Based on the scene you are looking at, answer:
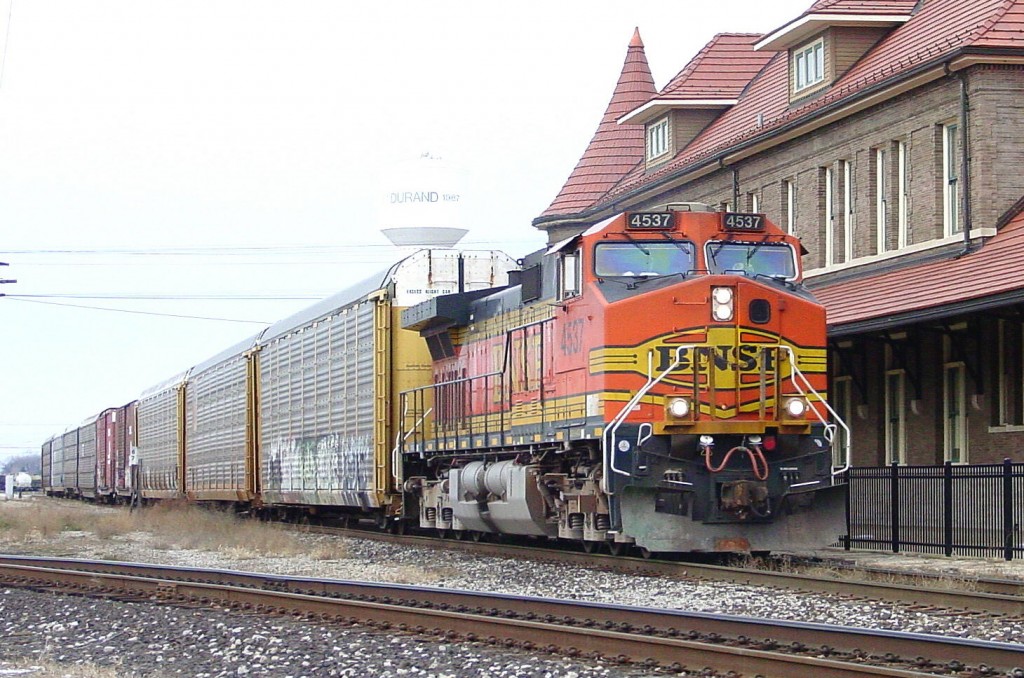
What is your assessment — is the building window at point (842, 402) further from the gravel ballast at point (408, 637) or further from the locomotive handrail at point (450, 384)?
the gravel ballast at point (408, 637)

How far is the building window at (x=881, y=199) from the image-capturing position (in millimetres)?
27891

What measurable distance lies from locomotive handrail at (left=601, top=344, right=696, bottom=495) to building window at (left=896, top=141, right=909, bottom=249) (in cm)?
1214

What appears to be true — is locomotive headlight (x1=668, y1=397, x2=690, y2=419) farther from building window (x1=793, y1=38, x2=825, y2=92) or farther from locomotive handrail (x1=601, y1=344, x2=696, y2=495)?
building window (x1=793, y1=38, x2=825, y2=92)

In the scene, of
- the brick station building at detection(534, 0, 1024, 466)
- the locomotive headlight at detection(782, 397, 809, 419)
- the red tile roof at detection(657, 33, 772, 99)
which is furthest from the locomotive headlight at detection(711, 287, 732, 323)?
the red tile roof at detection(657, 33, 772, 99)

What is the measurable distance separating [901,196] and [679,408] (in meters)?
12.9

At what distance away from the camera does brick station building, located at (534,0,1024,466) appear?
23.5m

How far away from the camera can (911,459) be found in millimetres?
26297

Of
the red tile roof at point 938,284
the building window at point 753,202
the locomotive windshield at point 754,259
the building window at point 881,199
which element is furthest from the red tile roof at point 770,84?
the locomotive windshield at point 754,259

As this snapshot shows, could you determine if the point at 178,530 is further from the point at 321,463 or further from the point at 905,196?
the point at 905,196

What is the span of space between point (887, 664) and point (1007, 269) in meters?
13.6

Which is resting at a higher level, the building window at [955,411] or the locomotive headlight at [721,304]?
the locomotive headlight at [721,304]

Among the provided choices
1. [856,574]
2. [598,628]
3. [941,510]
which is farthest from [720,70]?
[598,628]

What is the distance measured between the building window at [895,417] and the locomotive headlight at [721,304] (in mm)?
10622

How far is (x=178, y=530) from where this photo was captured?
89.9 ft
